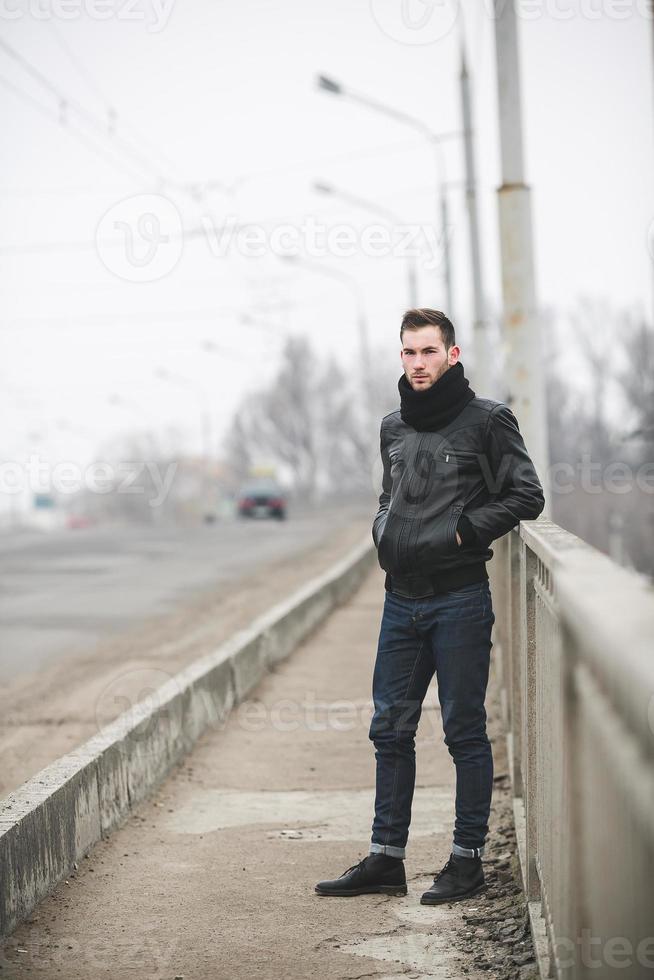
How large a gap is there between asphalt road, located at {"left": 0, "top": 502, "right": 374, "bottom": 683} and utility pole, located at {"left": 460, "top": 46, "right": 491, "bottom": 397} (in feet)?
17.6

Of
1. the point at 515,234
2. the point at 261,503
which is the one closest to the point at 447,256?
the point at 515,234

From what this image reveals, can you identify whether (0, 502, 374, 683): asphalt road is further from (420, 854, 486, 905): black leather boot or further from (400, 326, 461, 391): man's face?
(400, 326, 461, 391): man's face

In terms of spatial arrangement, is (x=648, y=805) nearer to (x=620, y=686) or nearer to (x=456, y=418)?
(x=620, y=686)

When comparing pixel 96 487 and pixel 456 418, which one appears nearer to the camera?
pixel 456 418

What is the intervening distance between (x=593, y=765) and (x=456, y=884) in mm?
2395

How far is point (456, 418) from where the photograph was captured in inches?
177

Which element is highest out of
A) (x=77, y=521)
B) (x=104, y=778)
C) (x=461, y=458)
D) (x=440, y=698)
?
(x=461, y=458)

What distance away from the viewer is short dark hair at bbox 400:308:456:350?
4527 millimetres

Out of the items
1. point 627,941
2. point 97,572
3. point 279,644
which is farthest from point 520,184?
point 97,572

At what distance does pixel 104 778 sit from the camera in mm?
5488

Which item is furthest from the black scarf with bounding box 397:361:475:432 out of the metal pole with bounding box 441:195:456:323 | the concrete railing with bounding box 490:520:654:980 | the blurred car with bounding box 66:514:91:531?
the blurred car with bounding box 66:514:91:531

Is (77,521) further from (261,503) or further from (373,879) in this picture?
(373,879)

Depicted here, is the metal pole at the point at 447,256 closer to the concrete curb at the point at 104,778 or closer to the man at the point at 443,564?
the concrete curb at the point at 104,778

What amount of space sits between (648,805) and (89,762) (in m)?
3.91
